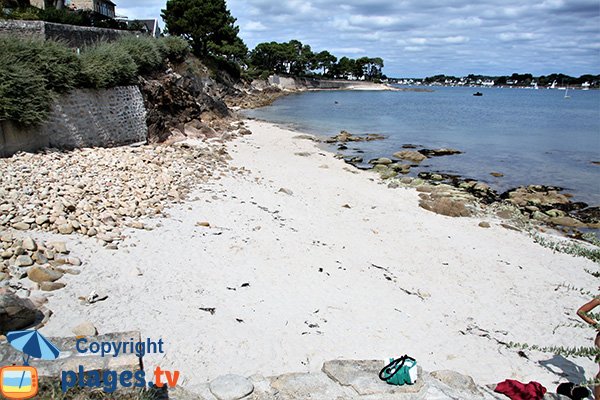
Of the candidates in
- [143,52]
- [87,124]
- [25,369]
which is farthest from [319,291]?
[143,52]

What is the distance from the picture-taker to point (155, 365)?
548 centimetres

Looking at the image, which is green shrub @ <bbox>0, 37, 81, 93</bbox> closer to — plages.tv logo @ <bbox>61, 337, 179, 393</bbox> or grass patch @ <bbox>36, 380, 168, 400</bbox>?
plages.tv logo @ <bbox>61, 337, 179, 393</bbox>

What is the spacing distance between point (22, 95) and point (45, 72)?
5.14ft

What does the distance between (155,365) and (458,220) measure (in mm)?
11424

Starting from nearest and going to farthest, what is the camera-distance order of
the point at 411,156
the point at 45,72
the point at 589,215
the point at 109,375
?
the point at 109,375, the point at 45,72, the point at 589,215, the point at 411,156

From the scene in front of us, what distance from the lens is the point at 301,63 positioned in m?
121

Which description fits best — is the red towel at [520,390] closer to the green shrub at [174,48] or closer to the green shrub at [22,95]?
the green shrub at [22,95]

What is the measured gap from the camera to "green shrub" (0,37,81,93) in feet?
41.0

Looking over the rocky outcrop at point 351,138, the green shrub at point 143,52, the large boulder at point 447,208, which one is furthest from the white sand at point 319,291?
the rocky outcrop at point 351,138

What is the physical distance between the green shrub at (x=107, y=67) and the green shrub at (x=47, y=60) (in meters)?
0.45

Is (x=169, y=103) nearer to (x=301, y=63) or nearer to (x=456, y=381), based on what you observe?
(x=456, y=381)

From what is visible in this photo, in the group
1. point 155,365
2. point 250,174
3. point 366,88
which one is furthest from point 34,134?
point 366,88

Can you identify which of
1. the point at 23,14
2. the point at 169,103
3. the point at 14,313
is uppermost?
the point at 23,14

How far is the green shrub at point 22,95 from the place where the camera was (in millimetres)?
11320
